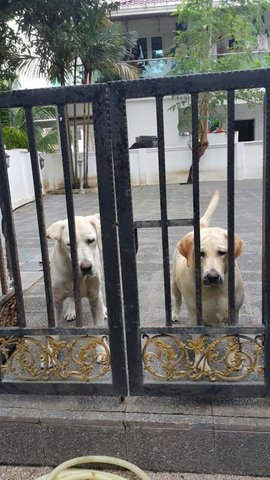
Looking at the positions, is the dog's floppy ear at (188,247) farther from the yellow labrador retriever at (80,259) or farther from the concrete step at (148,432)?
the concrete step at (148,432)

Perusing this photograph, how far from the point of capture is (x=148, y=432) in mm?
2223

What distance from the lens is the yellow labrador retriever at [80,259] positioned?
2.90m

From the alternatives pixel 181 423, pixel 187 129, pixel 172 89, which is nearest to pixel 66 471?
pixel 181 423

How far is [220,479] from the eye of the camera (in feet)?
7.20

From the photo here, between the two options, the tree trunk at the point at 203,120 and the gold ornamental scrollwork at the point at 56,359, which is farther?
the tree trunk at the point at 203,120

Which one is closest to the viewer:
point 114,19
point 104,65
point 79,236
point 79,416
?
point 79,416

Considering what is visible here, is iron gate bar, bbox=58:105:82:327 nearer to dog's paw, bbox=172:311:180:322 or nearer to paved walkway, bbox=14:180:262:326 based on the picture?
paved walkway, bbox=14:180:262:326

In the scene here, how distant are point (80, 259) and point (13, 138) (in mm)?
12345

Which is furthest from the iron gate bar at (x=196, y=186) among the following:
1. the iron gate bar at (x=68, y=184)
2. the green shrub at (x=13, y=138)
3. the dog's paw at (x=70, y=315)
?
the green shrub at (x=13, y=138)

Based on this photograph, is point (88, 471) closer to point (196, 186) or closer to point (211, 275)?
point (211, 275)

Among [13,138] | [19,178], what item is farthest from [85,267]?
[13,138]

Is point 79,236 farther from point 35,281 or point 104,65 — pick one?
point 104,65

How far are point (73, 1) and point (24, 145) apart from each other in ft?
24.4

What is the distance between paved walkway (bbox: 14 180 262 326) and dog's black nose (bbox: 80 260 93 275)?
848 mm
